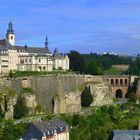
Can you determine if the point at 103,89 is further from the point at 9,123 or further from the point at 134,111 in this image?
the point at 9,123

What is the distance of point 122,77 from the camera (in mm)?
96312

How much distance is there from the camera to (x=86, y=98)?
7775 centimetres

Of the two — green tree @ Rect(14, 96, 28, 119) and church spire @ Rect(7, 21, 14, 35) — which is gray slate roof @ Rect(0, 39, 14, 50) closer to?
church spire @ Rect(7, 21, 14, 35)

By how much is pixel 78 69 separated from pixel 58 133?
36.2 metres

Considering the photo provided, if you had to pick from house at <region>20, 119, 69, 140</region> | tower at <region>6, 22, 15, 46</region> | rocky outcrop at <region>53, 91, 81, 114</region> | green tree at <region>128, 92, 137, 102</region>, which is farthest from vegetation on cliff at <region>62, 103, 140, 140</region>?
tower at <region>6, 22, 15, 46</region>

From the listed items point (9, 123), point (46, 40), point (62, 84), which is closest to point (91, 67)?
point (46, 40)

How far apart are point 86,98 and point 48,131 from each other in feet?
69.5

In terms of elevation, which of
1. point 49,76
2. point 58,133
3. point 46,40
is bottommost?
point 58,133

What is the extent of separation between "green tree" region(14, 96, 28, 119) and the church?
10283mm

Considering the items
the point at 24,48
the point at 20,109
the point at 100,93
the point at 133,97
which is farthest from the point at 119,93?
the point at 20,109

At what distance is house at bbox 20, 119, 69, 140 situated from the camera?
56.0 meters

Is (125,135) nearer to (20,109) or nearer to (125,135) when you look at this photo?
Result: (125,135)

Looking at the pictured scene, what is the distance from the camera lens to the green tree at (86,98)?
255ft

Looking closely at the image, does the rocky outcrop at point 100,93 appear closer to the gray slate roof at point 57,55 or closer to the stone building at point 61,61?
the stone building at point 61,61
